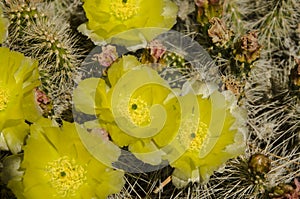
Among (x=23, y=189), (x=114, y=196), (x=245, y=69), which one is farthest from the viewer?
(x=245, y=69)

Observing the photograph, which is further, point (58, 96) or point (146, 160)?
point (58, 96)

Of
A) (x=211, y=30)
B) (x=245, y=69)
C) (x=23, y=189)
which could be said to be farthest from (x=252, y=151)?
(x=23, y=189)

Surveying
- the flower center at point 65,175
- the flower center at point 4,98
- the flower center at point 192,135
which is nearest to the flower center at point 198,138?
the flower center at point 192,135

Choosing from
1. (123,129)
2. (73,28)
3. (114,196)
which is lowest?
(114,196)

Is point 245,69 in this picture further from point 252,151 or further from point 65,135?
point 65,135

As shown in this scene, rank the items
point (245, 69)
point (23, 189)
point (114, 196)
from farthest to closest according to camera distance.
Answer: point (245, 69)
point (114, 196)
point (23, 189)

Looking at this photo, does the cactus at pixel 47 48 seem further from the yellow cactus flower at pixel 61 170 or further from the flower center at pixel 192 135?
the flower center at pixel 192 135

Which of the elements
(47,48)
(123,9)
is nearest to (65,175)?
(47,48)
